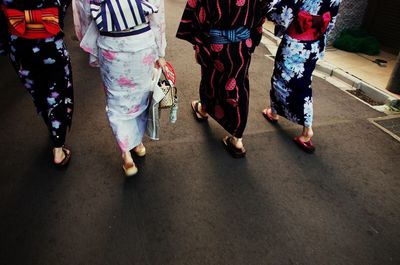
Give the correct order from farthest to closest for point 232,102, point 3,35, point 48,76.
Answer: point 232,102 → point 48,76 → point 3,35

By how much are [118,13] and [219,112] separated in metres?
1.49

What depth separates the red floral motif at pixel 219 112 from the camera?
317 centimetres

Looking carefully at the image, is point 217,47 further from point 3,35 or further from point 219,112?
point 3,35

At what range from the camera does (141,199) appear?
2.59m

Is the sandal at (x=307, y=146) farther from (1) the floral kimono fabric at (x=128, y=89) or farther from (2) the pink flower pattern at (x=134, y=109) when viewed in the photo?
(2) the pink flower pattern at (x=134, y=109)

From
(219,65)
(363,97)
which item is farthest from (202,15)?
(363,97)

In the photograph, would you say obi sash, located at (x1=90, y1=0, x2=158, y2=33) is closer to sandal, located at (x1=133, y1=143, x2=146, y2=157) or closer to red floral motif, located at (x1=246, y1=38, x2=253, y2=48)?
red floral motif, located at (x1=246, y1=38, x2=253, y2=48)

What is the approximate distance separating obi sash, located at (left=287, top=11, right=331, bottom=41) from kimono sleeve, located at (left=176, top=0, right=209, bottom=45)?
90 cm

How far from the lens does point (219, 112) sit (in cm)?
321

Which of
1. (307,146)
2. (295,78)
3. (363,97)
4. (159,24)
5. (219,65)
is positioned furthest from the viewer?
(363,97)

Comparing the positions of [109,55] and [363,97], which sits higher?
[109,55]

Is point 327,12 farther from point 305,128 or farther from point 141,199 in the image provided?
point 141,199

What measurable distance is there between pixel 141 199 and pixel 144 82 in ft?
3.33

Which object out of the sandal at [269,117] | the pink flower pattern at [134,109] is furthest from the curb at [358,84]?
the pink flower pattern at [134,109]
